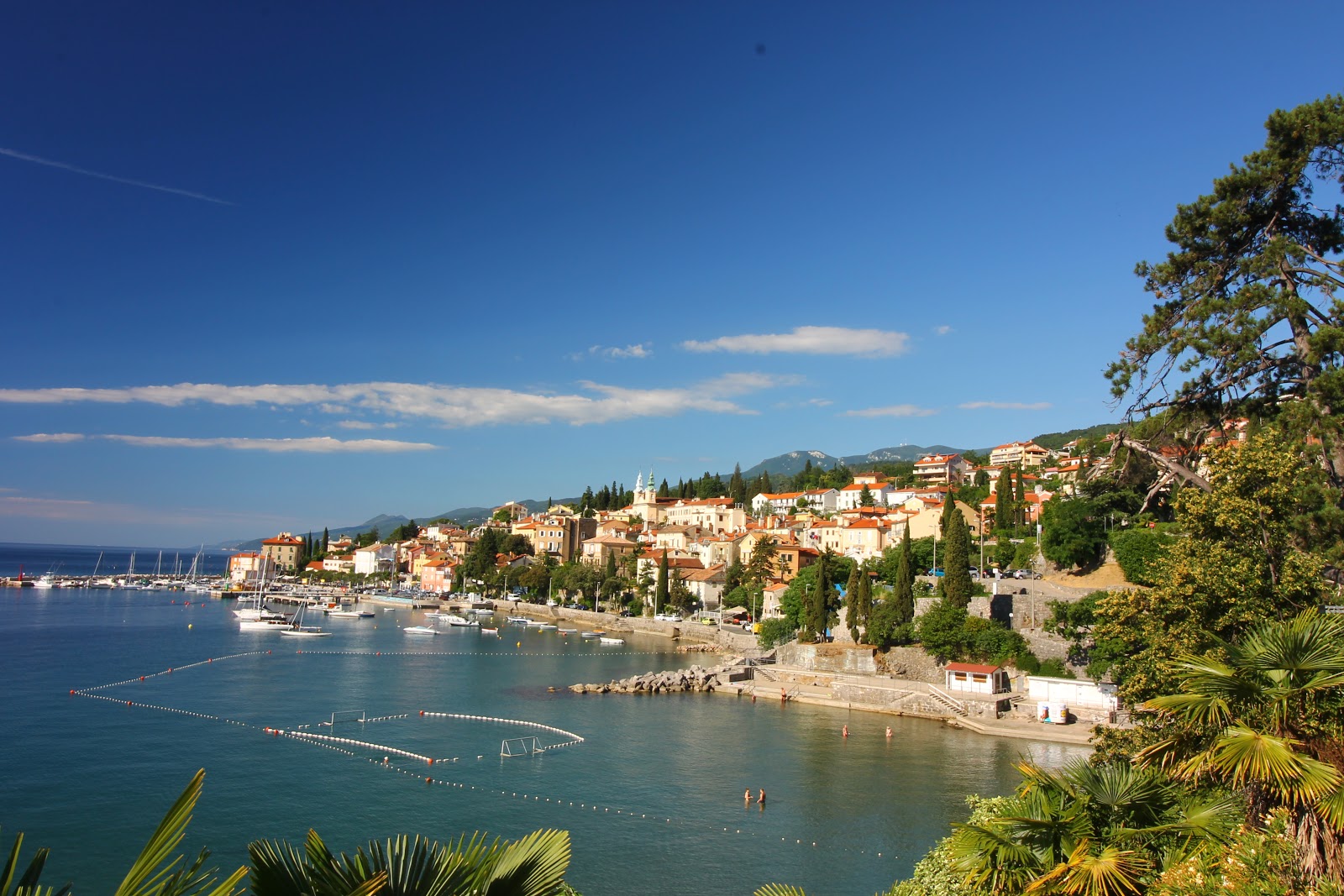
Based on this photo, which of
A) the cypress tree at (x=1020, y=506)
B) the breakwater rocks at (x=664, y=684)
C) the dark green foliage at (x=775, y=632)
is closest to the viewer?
the breakwater rocks at (x=664, y=684)

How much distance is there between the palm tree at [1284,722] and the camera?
3.83 m

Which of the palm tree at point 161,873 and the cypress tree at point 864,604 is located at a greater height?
the palm tree at point 161,873

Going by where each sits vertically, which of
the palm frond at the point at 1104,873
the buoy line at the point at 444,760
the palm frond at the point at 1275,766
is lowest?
the buoy line at the point at 444,760

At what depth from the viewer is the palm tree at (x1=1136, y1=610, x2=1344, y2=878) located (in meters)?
3.83

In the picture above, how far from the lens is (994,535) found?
49406 millimetres

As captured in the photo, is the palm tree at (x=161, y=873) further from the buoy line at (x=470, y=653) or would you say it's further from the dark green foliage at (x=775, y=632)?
the buoy line at (x=470, y=653)

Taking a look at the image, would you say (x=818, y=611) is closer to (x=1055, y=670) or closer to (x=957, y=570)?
(x=957, y=570)

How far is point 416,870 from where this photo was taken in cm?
267

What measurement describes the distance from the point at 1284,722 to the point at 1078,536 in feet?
100

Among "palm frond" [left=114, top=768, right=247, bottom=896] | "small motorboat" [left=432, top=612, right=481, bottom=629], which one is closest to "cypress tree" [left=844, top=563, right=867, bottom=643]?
"small motorboat" [left=432, top=612, right=481, bottom=629]

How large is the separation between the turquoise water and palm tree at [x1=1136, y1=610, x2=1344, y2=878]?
11.7 meters

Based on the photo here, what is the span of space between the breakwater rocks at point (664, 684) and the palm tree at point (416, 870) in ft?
104

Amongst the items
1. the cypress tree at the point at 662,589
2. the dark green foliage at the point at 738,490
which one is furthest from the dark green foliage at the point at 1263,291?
the dark green foliage at the point at 738,490

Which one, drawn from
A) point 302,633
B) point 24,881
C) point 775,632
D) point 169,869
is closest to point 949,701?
point 775,632
